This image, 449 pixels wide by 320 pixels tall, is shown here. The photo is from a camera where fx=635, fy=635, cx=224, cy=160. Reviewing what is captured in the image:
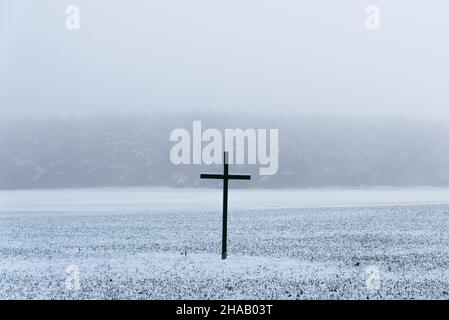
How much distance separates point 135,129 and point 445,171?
92756mm

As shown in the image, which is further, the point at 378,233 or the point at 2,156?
the point at 2,156

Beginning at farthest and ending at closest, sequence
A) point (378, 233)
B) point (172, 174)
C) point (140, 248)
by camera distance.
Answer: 1. point (172, 174)
2. point (378, 233)
3. point (140, 248)

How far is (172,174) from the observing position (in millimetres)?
169375

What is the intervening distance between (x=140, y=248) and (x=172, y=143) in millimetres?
170478

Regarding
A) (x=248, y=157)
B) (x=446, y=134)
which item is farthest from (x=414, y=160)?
(x=248, y=157)

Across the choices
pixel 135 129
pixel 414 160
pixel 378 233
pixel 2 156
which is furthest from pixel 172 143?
pixel 378 233

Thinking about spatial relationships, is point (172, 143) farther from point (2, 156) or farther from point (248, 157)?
point (2, 156)
